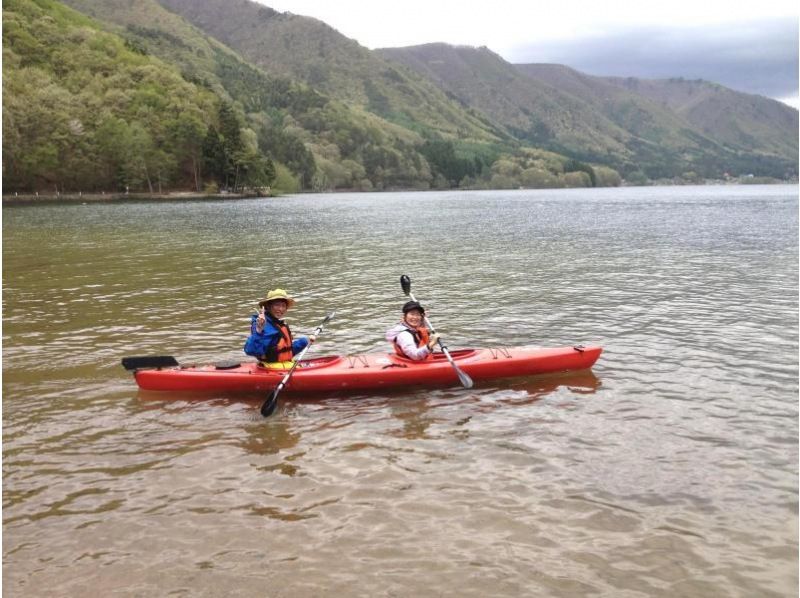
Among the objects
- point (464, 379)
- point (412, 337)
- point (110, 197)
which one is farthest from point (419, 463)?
point (110, 197)

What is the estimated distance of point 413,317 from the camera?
38.0ft

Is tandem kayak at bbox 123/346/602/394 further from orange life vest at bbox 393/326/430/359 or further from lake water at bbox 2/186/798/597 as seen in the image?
lake water at bbox 2/186/798/597

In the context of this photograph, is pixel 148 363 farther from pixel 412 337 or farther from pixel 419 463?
pixel 419 463

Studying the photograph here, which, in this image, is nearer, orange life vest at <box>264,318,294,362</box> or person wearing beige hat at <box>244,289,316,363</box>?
person wearing beige hat at <box>244,289,316,363</box>

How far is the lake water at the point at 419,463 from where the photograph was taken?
236 inches

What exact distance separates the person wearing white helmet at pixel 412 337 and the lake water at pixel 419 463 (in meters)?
0.76

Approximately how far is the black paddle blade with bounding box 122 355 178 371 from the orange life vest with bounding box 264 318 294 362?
1623 mm

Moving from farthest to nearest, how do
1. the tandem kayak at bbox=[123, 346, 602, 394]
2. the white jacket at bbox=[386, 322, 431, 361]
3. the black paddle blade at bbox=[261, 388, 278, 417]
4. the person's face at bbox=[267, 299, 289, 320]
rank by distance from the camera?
the white jacket at bbox=[386, 322, 431, 361]
the person's face at bbox=[267, 299, 289, 320]
the tandem kayak at bbox=[123, 346, 602, 394]
the black paddle blade at bbox=[261, 388, 278, 417]

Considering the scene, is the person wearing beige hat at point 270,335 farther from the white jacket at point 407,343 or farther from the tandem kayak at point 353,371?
the white jacket at point 407,343

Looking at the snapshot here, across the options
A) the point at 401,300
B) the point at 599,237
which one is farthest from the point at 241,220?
the point at 401,300

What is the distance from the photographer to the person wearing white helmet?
11.4m

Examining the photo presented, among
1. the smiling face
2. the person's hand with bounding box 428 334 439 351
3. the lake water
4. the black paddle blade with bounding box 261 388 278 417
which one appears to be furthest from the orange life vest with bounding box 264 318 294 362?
the person's hand with bounding box 428 334 439 351

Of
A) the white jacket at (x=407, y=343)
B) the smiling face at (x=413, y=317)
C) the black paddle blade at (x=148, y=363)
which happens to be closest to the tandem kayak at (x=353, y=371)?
the black paddle blade at (x=148, y=363)

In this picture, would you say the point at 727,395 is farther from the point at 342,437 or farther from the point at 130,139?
the point at 130,139
